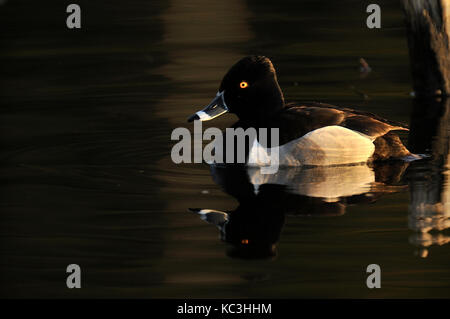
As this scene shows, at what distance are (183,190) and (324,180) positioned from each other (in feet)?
4.10

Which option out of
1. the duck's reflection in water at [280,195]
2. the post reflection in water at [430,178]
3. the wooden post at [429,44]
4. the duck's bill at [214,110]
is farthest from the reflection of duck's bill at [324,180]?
the wooden post at [429,44]

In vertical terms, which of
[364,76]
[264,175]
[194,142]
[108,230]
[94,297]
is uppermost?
[364,76]

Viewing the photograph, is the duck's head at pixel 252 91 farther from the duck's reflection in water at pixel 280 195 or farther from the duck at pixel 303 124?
the duck's reflection in water at pixel 280 195

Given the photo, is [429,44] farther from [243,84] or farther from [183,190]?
[183,190]

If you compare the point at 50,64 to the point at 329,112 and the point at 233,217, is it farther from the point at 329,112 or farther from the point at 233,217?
the point at 233,217

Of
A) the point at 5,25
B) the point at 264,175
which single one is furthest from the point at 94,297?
the point at 5,25

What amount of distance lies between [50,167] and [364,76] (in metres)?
5.72

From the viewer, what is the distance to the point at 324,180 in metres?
9.54

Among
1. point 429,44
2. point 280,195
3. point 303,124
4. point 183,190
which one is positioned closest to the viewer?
point 280,195

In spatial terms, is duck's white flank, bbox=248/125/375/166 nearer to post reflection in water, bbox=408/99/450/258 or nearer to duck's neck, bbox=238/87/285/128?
duck's neck, bbox=238/87/285/128

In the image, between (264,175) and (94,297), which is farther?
(264,175)

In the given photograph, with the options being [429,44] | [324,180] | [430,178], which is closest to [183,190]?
[324,180]

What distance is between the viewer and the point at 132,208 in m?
8.81

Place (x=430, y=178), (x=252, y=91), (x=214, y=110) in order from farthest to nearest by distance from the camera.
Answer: (x=214, y=110) → (x=252, y=91) → (x=430, y=178)
